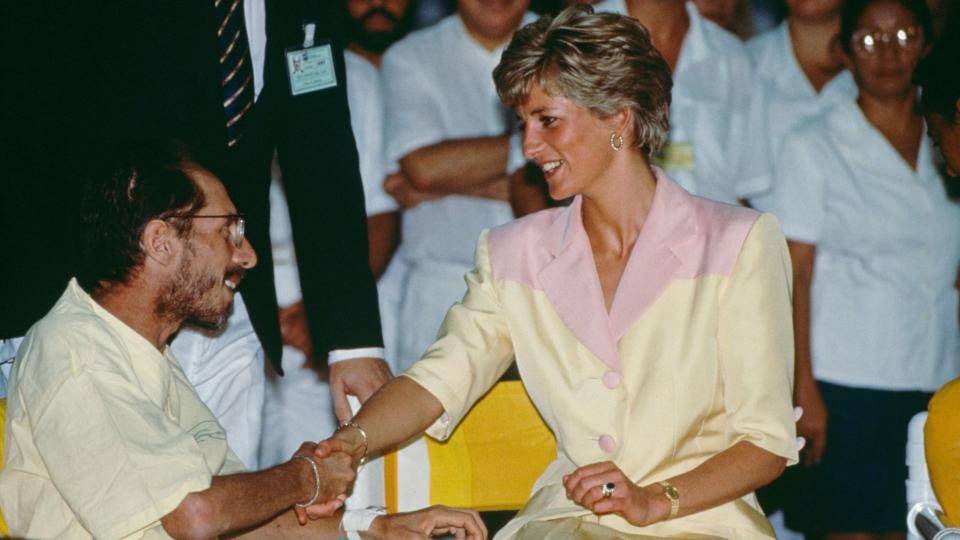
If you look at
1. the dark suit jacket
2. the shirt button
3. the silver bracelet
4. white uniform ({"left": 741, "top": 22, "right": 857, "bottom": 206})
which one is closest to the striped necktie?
the dark suit jacket

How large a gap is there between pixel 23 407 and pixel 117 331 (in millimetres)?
237

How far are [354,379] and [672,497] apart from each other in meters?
0.95

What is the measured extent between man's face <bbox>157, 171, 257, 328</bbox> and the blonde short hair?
73 cm

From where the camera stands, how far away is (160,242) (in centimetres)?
283

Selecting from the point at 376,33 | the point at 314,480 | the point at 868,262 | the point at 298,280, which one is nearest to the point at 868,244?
the point at 868,262

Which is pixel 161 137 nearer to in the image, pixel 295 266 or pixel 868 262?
pixel 295 266

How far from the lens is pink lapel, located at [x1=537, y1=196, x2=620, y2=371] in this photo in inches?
122

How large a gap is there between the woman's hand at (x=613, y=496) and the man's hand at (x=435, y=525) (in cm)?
24

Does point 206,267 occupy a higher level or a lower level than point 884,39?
lower

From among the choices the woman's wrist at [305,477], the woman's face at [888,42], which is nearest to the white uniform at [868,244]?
the woman's face at [888,42]

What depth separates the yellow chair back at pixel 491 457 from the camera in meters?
3.20

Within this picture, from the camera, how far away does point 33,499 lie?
2.70 metres

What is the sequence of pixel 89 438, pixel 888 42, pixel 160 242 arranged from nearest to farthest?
1. pixel 89 438
2. pixel 160 242
3. pixel 888 42

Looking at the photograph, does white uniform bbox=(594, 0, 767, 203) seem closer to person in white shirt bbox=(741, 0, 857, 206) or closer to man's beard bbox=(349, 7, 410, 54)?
person in white shirt bbox=(741, 0, 857, 206)
